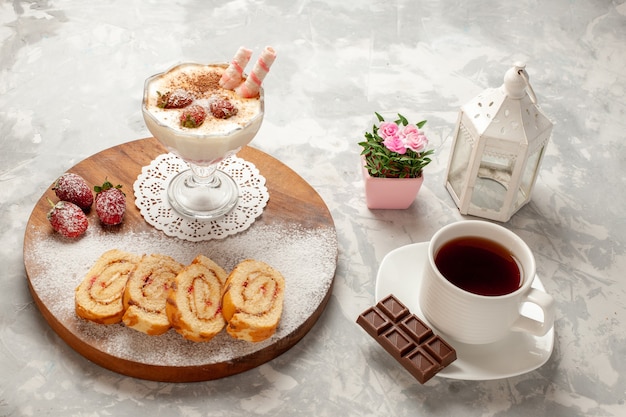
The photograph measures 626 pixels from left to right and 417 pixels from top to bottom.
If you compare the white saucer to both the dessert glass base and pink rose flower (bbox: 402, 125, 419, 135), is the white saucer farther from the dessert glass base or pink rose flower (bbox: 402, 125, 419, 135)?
the dessert glass base

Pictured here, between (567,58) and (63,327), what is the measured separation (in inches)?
84.4

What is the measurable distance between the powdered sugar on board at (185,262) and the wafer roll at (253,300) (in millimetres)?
39

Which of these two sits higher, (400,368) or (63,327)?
(63,327)

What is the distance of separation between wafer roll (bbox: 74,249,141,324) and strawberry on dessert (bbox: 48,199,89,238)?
12 cm

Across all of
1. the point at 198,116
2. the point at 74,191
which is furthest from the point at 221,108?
the point at 74,191

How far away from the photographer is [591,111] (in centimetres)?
264

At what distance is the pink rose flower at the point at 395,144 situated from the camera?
2061mm

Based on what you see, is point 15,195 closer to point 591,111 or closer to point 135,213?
point 135,213

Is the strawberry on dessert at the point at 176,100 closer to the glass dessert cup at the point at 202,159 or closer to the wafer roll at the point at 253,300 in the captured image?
the glass dessert cup at the point at 202,159

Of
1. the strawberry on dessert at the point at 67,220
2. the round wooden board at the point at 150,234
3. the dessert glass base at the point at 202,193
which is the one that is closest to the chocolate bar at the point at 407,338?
the round wooden board at the point at 150,234

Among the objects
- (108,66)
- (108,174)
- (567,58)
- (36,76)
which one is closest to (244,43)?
(108,66)

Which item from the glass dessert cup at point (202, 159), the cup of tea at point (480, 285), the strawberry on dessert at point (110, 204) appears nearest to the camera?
the cup of tea at point (480, 285)

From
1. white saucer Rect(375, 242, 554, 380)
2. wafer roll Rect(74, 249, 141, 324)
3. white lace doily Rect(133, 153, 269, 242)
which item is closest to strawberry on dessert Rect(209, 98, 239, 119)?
white lace doily Rect(133, 153, 269, 242)

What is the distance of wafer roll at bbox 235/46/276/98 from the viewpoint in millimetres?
1906
